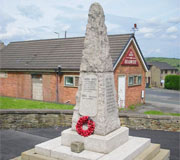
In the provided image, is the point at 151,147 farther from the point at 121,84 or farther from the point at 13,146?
the point at 121,84

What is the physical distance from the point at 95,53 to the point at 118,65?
960 centimetres

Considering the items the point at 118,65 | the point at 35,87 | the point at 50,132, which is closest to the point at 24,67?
the point at 35,87

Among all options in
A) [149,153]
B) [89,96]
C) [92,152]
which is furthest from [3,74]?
[149,153]

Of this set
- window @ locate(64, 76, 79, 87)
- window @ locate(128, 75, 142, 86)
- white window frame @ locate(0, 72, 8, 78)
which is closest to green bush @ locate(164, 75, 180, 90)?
window @ locate(128, 75, 142, 86)

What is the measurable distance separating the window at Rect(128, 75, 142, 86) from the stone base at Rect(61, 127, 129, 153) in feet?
35.9

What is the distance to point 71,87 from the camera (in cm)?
1570

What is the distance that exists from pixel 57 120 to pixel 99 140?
16.1ft

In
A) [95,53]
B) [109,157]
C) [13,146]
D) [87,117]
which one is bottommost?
[13,146]

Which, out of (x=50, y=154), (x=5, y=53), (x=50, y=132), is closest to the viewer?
(x=50, y=154)

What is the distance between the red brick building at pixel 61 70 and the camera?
1583cm

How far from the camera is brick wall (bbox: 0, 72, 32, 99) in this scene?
58.3 feet

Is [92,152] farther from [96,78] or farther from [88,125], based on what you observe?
[96,78]

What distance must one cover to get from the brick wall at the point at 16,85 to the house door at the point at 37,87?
1.19ft

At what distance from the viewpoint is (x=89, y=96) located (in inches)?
247
